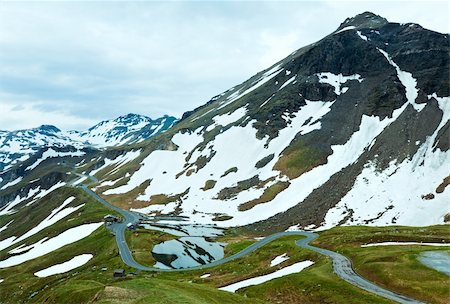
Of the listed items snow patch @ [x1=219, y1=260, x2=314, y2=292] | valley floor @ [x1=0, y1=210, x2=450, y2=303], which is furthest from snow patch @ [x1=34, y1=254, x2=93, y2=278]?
snow patch @ [x1=219, y1=260, x2=314, y2=292]

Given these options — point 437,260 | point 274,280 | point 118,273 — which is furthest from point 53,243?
point 437,260

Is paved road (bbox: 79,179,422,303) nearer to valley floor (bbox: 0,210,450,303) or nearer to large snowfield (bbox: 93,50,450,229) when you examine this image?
valley floor (bbox: 0,210,450,303)

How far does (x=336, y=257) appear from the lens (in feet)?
231

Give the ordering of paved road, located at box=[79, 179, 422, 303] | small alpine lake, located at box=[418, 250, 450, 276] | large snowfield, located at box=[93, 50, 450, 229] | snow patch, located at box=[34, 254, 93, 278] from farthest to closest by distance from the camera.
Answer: large snowfield, located at box=[93, 50, 450, 229], snow patch, located at box=[34, 254, 93, 278], small alpine lake, located at box=[418, 250, 450, 276], paved road, located at box=[79, 179, 422, 303]

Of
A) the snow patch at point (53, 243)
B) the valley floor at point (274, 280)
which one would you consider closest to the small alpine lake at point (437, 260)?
the valley floor at point (274, 280)

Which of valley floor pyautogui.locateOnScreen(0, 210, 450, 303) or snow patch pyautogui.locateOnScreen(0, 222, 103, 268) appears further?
snow patch pyautogui.locateOnScreen(0, 222, 103, 268)

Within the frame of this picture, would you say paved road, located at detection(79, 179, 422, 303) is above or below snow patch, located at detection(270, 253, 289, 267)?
above

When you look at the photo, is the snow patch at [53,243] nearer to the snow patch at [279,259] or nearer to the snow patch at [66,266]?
the snow patch at [66,266]

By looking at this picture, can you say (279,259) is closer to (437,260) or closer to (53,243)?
(437,260)

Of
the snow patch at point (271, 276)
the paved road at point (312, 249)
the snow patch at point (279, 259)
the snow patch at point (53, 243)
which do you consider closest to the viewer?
the paved road at point (312, 249)

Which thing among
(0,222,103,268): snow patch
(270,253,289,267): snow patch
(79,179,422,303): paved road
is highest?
(0,222,103,268): snow patch

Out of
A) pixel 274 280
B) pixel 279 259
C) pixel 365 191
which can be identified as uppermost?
pixel 365 191

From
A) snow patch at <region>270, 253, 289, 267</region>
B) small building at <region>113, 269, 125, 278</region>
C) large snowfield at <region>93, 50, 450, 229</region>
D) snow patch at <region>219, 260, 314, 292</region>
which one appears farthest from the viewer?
large snowfield at <region>93, 50, 450, 229</region>

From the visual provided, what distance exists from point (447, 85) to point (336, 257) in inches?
5555
